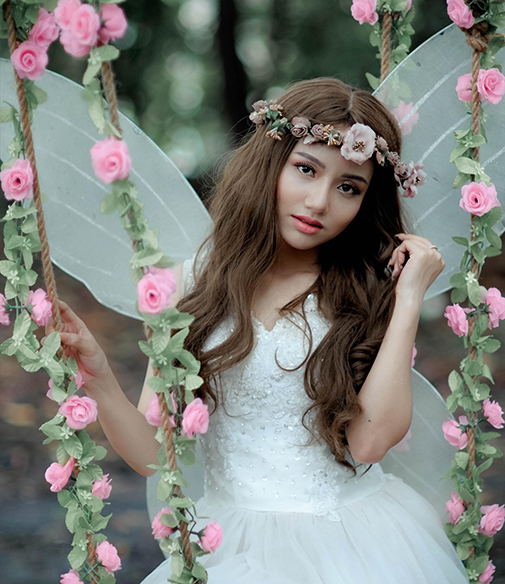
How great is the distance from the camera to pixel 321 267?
172cm

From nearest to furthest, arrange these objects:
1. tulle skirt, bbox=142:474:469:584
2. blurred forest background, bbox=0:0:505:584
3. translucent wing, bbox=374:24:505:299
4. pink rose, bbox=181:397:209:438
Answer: pink rose, bbox=181:397:209:438
tulle skirt, bbox=142:474:469:584
translucent wing, bbox=374:24:505:299
blurred forest background, bbox=0:0:505:584

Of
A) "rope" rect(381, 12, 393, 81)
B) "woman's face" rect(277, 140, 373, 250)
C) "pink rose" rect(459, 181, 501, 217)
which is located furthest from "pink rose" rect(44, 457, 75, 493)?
"rope" rect(381, 12, 393, 81)

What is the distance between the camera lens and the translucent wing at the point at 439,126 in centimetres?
174

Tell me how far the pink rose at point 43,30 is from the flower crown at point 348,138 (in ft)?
1.71

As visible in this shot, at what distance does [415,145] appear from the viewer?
1.83 meters

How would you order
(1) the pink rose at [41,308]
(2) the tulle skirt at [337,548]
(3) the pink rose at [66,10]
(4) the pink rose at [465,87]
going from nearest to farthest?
(3) the pink rose at [66,10]
(1) the pink rose at [41,308]
(2) the tulle skirt at [337,548]
(4) the pink rose at [465,87]

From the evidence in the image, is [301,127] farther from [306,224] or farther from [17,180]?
[17,180]

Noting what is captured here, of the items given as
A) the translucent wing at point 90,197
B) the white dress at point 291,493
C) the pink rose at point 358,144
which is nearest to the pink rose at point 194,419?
the white dress at point 291,493

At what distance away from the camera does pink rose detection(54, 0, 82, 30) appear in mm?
990

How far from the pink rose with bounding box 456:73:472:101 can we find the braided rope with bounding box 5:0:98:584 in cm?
96

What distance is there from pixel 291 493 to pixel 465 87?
39.5 inches

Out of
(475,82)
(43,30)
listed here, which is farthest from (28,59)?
(475,82)

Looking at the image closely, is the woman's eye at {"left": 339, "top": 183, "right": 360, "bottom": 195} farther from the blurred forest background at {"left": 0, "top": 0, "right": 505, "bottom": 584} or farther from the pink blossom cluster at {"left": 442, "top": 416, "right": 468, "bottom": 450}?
the blurred forest background at {"left": 0, "top": 0, "right": 505, "bottom": 584}

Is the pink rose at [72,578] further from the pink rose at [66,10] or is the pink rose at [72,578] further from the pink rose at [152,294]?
the pink rose at [66,10]
